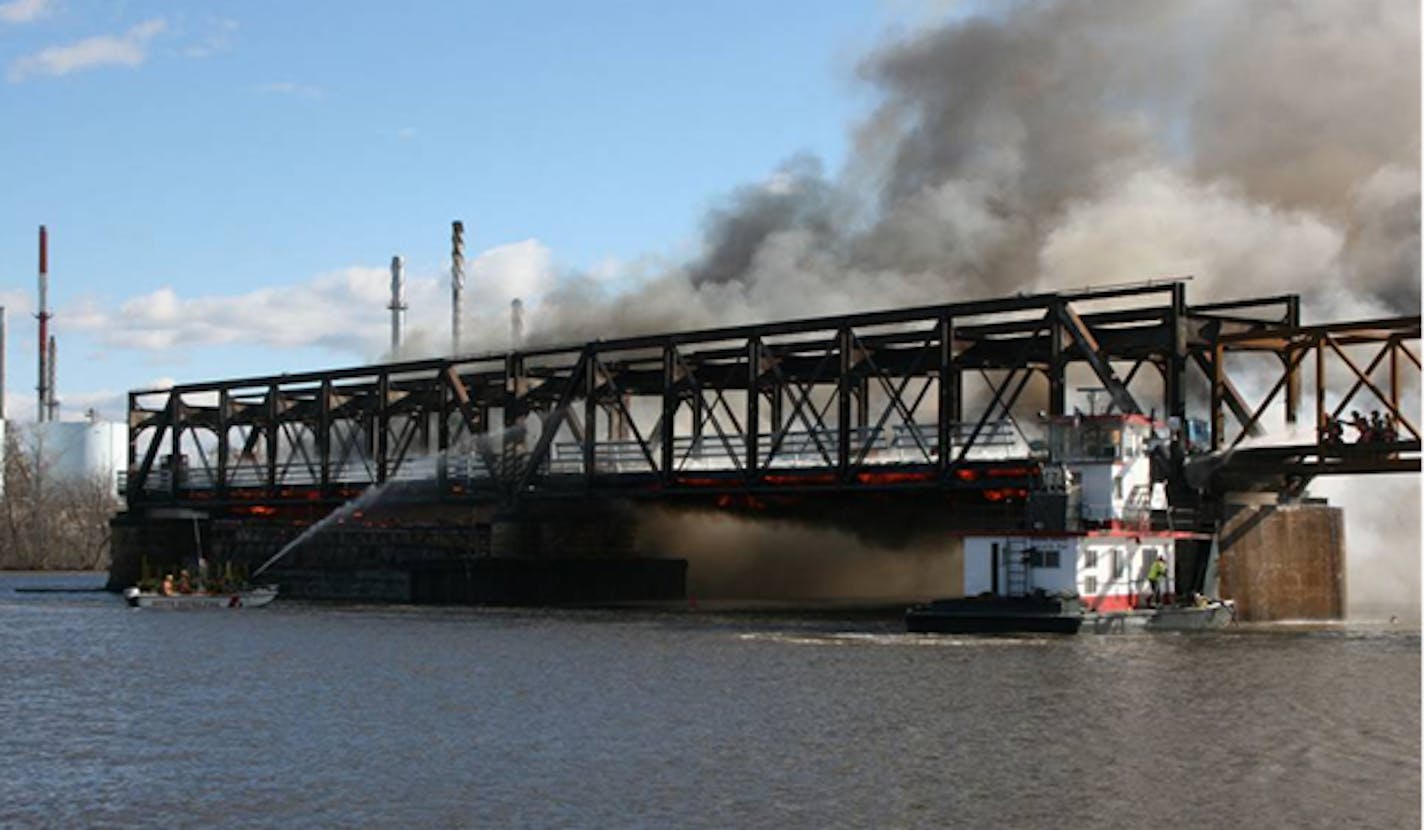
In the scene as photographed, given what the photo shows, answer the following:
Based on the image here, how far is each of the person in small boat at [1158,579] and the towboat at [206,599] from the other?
51321 millimetres

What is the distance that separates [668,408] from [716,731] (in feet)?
180

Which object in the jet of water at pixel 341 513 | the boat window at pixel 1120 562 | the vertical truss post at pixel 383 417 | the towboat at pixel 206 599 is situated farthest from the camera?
the vertical truss post at pixel 383 417

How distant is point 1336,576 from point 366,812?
196 feet

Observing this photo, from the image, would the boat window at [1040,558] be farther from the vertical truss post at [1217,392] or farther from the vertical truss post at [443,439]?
the vertical truss post at [443,439]

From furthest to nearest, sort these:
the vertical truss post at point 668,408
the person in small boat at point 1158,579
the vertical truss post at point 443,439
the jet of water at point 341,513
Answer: the jet of water at point 341,513
the vertical truss post at point 443,439
the vertical truss post at point 668,408
the person in small boat at point 1158,579

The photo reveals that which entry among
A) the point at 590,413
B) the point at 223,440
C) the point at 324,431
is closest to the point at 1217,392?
the point at 590,413

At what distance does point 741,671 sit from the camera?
218 ft

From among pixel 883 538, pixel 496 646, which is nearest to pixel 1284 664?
pixel 496 646

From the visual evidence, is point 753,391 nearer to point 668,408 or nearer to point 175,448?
point 668,408

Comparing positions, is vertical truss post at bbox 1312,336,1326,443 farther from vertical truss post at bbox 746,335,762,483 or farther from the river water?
vertical truss post at bbox 746,335,762,483

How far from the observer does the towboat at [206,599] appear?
10981 centimetres

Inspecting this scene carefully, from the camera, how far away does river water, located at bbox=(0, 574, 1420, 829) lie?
40062 mm

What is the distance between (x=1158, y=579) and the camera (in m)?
80.9

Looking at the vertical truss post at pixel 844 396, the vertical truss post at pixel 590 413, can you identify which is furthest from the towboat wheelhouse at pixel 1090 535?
the vertical truss post at pixel 590 413
